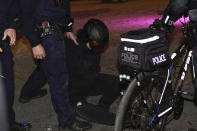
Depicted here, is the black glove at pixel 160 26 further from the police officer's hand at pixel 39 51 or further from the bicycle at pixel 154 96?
the police officer's hand at pixel 39 51

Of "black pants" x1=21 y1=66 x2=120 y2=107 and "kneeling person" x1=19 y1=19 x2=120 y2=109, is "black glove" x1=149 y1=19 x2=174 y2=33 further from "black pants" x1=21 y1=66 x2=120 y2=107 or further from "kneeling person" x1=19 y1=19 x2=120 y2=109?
"black pants" x1=21 y1=66 x2=120 y2=107

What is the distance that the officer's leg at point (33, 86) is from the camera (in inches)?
203

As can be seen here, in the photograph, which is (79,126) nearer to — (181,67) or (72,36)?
(72,36)

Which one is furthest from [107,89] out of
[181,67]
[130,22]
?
[130,22]

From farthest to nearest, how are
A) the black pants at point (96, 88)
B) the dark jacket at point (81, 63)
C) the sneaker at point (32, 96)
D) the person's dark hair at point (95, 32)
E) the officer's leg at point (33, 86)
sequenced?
the sneaker at point (32, 96), the officer's leg at point (33, 86), the black pants at point (96, 88), the dark jacket at point (81, 63), the person's dark hair at point (95, 32)

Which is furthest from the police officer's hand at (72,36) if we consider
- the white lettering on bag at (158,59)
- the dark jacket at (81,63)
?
the white lettering on bag at (158,59)

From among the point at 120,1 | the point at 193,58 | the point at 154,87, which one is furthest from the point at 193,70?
the point at 120,1

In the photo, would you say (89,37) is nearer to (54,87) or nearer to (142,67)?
(54,87)

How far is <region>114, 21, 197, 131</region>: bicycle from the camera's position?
11.4 ft

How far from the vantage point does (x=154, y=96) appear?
3664 mm

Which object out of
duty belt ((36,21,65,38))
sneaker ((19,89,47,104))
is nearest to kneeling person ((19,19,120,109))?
sneaker ((19,89,47,104))

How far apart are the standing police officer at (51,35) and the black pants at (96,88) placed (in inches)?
33.5

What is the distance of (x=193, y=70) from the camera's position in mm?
3855

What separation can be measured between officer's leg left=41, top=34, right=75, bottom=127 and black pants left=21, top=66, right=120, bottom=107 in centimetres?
74
